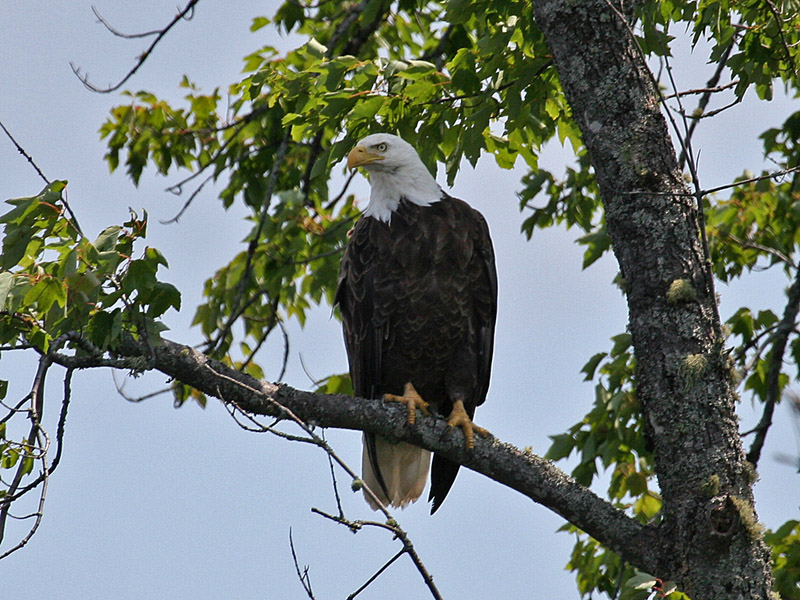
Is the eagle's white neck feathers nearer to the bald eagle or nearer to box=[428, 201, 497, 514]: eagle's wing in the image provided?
the bald eagle

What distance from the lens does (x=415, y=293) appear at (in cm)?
422

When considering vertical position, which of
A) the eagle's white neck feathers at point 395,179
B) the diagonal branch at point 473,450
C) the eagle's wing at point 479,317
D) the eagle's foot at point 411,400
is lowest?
the diagonal branch at point 473,450

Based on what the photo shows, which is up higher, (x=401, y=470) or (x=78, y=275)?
(x=401, y=470)

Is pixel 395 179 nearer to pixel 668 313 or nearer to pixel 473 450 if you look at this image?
pixel 473 450

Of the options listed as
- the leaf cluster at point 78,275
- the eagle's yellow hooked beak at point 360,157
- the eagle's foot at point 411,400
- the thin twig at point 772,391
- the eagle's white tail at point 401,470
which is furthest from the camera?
Result: the eagle's white tail at point 401,470

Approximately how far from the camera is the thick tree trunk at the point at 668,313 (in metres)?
2.64

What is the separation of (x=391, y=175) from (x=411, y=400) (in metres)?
1.30

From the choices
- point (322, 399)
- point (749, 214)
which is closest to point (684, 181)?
point (322, 399)

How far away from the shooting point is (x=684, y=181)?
2910 mm

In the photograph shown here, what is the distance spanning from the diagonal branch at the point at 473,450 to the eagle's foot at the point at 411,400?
0.21 m

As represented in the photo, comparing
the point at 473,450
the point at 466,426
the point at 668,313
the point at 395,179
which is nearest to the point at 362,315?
the point at 395,179

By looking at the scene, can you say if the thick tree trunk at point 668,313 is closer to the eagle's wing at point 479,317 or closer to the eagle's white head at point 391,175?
the eagle's wing at point 479,317

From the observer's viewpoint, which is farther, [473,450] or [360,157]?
[360,157]

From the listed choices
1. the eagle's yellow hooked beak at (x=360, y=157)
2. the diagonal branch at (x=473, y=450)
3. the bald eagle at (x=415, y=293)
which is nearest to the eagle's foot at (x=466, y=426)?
the diagonal branch at (x=473, y=450)
